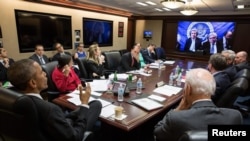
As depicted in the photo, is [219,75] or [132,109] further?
[219,75]

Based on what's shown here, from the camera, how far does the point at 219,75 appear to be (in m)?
2.08

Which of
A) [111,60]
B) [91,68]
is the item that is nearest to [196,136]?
[91,68]

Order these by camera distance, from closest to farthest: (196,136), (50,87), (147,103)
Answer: (196,136)
(147,103)
(50,87)

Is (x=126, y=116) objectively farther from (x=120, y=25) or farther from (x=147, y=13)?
(x=147, y=13)

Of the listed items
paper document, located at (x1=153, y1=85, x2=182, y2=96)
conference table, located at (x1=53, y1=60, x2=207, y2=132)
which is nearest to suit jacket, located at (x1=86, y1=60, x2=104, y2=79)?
conference table, located at (x1=53, y1=60, x2=207, y2=132)

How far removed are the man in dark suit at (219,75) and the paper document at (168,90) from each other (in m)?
0.46

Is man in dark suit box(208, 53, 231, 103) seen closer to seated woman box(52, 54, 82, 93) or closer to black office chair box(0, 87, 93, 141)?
seated woman box(52, 54, 82, 93)

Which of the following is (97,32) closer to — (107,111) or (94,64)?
(94,64)

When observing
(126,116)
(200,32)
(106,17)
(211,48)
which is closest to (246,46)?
(211,48)

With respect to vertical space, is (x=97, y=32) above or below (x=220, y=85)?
above

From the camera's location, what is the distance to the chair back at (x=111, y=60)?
3.94 m

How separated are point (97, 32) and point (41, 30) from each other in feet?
7.18

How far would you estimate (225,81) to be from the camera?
2.04 metres

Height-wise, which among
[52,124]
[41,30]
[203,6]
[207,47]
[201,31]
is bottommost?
[52,124]
